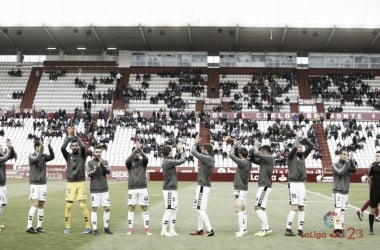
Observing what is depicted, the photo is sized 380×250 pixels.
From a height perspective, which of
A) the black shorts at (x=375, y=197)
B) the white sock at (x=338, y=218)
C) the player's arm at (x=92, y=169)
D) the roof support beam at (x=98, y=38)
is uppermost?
the roof support beam at (x=98, y=38)

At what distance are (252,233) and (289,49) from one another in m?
52.0

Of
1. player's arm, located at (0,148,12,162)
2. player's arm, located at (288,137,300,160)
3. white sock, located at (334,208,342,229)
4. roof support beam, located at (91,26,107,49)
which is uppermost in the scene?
roof support beam, located at (91,26,107,49)

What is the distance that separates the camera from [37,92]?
195ft

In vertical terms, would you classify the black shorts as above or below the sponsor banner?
below

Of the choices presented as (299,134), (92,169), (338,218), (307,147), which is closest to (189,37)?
(307,147)

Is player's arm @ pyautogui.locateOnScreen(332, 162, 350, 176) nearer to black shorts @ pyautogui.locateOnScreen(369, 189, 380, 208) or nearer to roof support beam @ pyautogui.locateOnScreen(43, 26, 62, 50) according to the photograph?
black shorts @ pyautogui.locateOnScreen(369, 189, 380, 208)

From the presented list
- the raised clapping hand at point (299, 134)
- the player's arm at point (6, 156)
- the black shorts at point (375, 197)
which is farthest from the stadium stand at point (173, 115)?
the raised clapping hand at point (299, 134)

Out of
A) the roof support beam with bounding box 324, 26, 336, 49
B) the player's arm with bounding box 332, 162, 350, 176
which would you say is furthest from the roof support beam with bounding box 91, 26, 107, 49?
the player's arm with bounding box 332, 162, 350, 176

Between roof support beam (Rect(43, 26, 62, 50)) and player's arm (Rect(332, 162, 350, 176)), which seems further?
roof support beam (Rect(43, 26, 62, 50))

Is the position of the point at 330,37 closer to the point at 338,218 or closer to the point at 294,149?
the point at 294,149

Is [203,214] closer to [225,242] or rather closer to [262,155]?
[225,242]

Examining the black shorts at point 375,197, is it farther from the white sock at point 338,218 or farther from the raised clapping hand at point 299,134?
the raised clapping hand at point 299,134

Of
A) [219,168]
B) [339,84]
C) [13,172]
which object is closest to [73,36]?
[13,172]

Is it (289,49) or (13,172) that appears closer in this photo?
(13,172)
